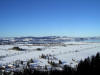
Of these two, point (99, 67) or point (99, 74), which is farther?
point (99, 67)

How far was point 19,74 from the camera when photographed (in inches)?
484

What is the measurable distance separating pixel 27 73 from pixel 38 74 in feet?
3.41

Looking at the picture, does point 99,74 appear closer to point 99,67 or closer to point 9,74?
point 99,67

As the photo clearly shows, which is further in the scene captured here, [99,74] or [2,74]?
[2,74]

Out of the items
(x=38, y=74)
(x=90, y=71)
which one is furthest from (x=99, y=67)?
(x=38, y=74)

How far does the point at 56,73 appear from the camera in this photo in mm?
12289

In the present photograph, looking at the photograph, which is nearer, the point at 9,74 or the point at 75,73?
the point at 75,73

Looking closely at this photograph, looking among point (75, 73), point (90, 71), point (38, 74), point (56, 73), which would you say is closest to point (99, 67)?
point (90, 71)

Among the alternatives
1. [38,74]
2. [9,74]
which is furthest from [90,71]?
[9,74]

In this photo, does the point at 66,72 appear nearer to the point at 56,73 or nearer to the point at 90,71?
the point at 56,73

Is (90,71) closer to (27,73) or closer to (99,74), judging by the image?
(99,74)

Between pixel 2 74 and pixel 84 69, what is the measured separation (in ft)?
26.9

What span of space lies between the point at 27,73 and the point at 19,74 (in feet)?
2.35

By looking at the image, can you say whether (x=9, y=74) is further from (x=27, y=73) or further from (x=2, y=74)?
(x=27, y=73)
